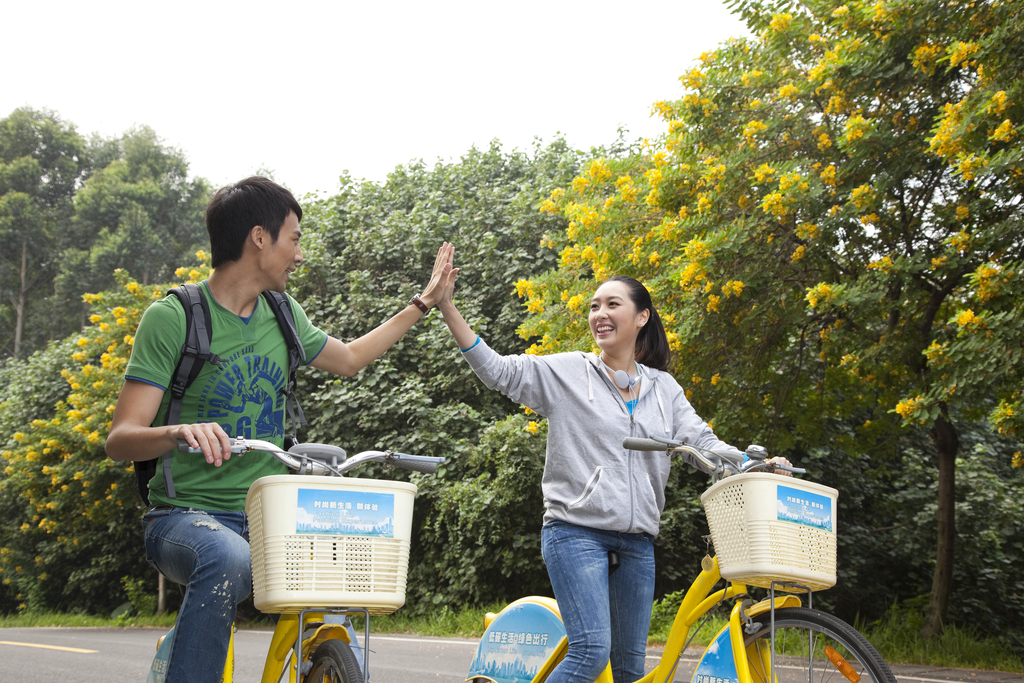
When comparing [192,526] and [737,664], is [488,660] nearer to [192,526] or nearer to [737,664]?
[737,664]

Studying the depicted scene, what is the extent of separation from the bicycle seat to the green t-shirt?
7.4 inches

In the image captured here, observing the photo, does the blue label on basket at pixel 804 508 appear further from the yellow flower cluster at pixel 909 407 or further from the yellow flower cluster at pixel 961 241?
the yellow flower cluster at pixel 961 241

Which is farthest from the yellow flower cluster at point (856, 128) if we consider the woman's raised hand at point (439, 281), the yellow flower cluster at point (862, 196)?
the woman's raised hand at point (439, 281)

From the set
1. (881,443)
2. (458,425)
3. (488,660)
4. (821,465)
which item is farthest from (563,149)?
(488,660)

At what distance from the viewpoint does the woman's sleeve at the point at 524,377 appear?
3176 millimetres

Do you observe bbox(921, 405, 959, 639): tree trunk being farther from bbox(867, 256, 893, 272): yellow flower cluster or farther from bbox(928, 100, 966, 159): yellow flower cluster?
bbox(928, 100, 966, 159): yellow flower cluster

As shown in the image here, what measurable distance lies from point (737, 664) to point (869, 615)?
36.0ft

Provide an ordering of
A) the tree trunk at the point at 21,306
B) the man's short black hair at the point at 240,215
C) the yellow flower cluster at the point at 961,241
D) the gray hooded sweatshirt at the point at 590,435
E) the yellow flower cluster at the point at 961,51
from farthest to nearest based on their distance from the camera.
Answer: the tree trunk at the point at 21,306, the yellow flower cluster at the point at 961,241, the yellow flower cluster at the point at 961,51, the gray hooded sweatshirt at the point at 590,435, the man's short black hair at the point at 240,215

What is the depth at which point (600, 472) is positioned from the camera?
311cm

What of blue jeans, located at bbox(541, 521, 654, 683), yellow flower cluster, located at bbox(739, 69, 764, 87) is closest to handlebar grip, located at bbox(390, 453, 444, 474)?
blue jeans, located at bbox(541, 521, 654, 683)

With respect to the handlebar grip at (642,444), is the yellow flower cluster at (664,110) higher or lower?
higher

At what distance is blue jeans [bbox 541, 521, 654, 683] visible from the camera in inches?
117

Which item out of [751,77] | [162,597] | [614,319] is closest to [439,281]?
[614,319]

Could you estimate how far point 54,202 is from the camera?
4197 cm
